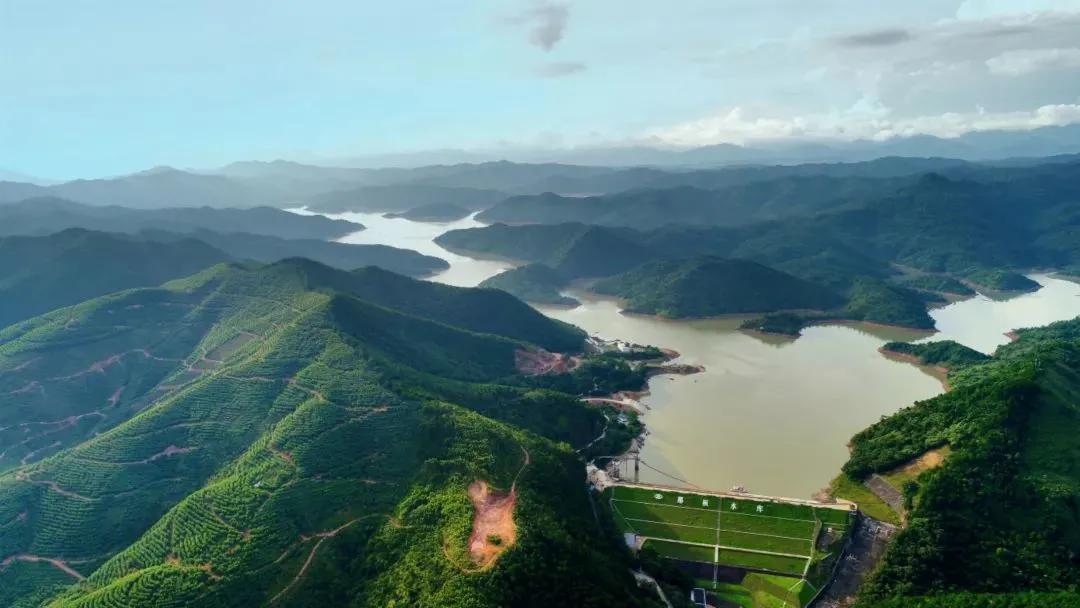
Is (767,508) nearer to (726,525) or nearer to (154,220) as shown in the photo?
(726,525)

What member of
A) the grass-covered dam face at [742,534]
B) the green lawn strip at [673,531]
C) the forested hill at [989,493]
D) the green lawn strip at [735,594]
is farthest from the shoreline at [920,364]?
the green lawn strip at [735,594]

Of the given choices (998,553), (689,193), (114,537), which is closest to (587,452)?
(998,553)

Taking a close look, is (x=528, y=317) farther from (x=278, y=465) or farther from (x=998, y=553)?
(x=998, y=553)

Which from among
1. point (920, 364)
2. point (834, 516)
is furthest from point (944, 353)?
point (834, 516)

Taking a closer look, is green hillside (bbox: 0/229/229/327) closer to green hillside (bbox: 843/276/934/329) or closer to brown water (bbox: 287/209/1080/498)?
brown water (bbox: 287/209/1080/498)

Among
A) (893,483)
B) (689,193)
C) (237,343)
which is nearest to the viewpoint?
(893,483)

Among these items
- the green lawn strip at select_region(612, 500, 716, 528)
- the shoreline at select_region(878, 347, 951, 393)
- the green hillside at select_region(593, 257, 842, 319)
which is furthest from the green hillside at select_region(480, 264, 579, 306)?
the green lawn strip at select_region(612, 500, 716, 528)

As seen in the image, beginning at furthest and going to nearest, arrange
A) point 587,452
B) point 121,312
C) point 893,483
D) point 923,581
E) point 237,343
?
point 121,312, point 237,343, point 587,452, point 893,483, point 923,581

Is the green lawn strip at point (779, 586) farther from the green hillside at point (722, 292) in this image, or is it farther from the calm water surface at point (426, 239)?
the calm water surface at point (426, 239)
